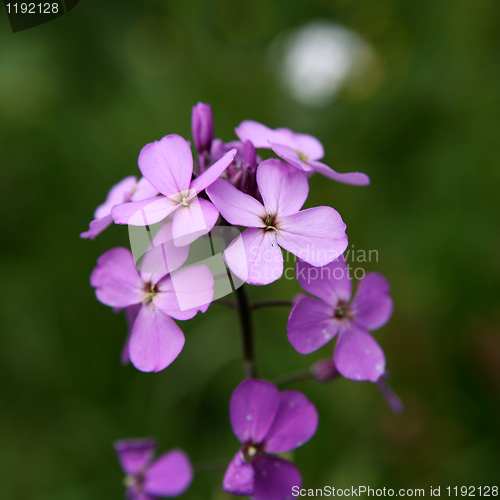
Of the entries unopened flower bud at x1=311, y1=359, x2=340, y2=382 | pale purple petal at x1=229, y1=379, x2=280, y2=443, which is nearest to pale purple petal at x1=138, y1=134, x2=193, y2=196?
pale purple petal at x1=229, y1=379, x2=280, y2=443

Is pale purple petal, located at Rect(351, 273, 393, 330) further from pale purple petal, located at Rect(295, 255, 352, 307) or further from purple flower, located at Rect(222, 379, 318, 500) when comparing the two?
purple flower, located at Rect(222, 379, 318, 500)

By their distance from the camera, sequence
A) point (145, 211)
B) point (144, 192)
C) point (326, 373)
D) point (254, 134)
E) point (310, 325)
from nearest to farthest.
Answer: point (145, 211)
point (310, 325)
point (144, 192)
point (254, 134)
point (326, 373)

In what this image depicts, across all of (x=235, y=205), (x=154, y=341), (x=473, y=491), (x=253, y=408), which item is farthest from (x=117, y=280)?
(x=473, y=491)

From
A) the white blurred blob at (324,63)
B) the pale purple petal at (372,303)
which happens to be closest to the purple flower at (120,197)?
the pale purple petal at (372,303)

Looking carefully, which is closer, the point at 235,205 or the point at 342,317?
the point at 235,205

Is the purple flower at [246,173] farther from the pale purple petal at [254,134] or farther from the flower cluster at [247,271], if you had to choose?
the pale purple petal at [254,134]

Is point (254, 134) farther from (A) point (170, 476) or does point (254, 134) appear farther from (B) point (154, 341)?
(A) point (170, 476)

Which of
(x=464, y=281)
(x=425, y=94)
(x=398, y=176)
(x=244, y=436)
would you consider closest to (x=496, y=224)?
(x=464, y=281)
